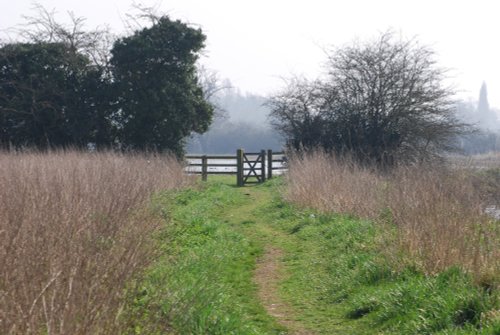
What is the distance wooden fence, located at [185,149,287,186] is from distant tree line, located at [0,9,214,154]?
5.32ft

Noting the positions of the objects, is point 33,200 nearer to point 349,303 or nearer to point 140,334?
point 140,334

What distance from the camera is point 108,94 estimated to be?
30422 millimetres

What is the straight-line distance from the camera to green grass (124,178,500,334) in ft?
22.1

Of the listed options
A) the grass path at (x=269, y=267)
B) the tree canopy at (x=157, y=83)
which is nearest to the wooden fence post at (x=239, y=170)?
the tree canopy at (x=157, y=83)

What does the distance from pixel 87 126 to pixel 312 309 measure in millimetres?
22798

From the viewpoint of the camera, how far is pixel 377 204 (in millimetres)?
14445

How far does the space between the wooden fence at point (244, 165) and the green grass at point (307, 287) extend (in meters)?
15.6

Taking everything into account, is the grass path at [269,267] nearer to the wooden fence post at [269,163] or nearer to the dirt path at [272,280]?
Result: the dirt path at [272,280]

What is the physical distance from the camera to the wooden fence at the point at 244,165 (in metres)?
31.4

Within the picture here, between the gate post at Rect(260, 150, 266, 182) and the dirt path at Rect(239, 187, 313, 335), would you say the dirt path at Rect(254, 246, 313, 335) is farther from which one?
the gate post at Rect(260, 150, 266, 182)

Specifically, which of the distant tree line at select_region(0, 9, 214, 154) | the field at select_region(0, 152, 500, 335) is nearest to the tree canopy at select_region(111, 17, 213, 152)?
the distant tree line at select_region(0, 9, 214, 154)

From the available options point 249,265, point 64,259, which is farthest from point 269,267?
point 64,259

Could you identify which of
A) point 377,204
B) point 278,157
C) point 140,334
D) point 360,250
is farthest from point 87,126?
point 140,334

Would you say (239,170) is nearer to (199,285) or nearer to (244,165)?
(244,165)
